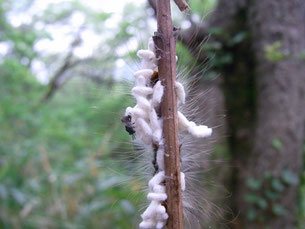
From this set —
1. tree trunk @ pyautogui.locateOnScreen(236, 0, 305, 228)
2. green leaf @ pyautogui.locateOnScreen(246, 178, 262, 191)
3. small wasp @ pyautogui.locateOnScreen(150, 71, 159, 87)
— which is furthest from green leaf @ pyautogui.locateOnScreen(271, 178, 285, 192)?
small wasp @ pyautogui.locateOnScreen(150, 71, 159, 87)

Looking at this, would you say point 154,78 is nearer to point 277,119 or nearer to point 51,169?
point 277,119

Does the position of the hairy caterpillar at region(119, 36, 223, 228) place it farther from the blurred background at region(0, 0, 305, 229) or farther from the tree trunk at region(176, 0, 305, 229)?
the tree trunk at region(176, 0, 305, 229)

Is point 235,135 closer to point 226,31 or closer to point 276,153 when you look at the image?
point 276,153

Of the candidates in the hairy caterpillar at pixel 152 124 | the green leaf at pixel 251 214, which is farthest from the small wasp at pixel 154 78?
the green leaf at pixel 251 214

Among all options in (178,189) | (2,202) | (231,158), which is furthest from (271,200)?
(2,202)

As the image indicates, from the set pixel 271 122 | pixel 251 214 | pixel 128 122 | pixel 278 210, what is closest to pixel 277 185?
pixel 278 210

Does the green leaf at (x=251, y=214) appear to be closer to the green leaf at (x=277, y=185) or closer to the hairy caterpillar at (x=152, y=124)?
the green leaf at (x=277, y=185)
